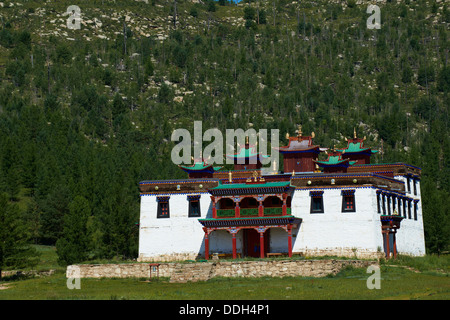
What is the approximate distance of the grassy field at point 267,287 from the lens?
43562 millimetres

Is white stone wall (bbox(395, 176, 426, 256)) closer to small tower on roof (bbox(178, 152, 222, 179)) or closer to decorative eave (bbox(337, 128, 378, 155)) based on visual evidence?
decorative eave (bbox(337, 128, 378, 155))

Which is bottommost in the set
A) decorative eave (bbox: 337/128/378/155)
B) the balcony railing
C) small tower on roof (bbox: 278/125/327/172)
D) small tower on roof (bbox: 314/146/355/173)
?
the balcony railing

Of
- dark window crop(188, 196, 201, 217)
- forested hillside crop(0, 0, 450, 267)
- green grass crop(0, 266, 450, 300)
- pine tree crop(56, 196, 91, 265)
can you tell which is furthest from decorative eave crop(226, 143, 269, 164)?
green grass crop(0, 266, 450, 300)

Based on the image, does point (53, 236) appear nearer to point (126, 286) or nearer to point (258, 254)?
point (258, 254)

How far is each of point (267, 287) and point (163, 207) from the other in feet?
76.8

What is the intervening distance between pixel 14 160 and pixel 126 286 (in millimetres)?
63923

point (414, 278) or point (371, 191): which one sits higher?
point (371, 191)

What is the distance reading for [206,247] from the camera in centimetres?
6675

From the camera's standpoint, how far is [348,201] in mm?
65750

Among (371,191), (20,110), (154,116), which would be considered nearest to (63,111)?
(20,110)

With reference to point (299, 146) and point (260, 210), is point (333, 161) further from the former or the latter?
point (260, 210)

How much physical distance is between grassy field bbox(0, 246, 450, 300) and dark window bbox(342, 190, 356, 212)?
6.27 m

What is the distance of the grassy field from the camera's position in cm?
4356
